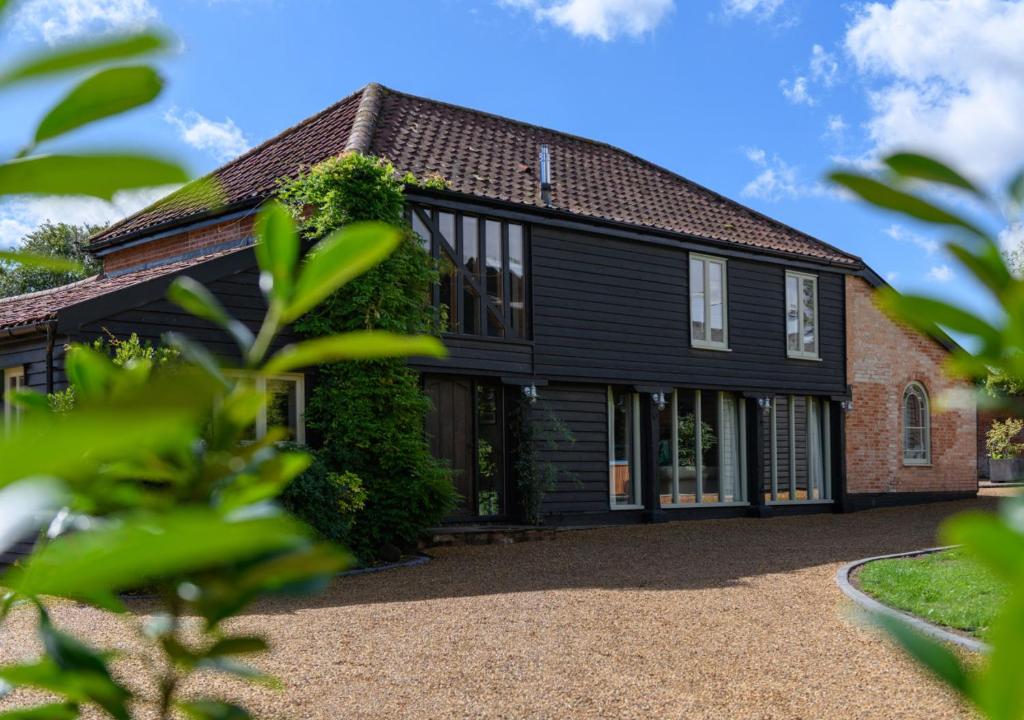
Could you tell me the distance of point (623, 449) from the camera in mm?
16281

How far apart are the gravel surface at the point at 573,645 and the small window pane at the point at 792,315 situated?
27.1 feet

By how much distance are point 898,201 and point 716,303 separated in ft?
57.2

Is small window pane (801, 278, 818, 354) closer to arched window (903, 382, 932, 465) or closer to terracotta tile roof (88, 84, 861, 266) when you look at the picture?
terracotta tile roof (88, 84, 861, 266)

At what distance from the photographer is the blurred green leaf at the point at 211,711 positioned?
1.92 feet

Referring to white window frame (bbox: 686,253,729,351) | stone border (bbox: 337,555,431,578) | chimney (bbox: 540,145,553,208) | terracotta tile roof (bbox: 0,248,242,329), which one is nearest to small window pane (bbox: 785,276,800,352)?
white window frame (bbox: 686,253,729,351)

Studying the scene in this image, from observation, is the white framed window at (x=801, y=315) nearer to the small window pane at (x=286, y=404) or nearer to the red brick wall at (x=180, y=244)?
the red brick wall at (x=180, y=244)

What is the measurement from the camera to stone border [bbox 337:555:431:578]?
10359mm

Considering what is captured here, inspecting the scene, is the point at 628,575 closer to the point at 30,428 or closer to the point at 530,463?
the point at 530,463

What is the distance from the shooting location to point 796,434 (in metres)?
19.1

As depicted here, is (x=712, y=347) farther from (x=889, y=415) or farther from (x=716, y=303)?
(x=889, y=415)

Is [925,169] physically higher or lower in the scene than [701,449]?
higher

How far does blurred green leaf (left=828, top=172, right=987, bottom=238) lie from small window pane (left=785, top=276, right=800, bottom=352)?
1877cm

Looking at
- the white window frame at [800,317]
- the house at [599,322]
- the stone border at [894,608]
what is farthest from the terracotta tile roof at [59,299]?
the white window frame at [800,317]

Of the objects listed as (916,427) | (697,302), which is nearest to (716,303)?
(697,302)
